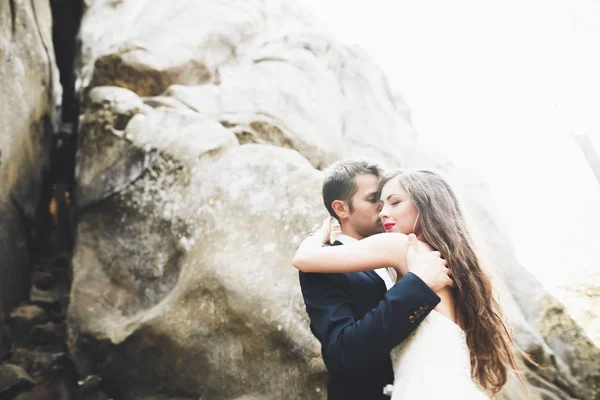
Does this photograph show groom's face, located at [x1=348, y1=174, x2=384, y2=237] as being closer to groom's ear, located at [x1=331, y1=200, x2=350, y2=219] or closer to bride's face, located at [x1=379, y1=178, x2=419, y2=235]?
groom's ear, located at [x1=331, y1=200, x2=350, y2=219]

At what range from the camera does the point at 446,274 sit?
6.39 ft

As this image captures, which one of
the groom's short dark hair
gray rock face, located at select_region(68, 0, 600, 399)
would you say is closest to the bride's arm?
the groom's short dark hair

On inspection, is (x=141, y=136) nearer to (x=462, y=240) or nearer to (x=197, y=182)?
(x=197, y=182)

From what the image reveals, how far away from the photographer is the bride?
1.77 m

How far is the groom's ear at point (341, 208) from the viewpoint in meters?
2.69

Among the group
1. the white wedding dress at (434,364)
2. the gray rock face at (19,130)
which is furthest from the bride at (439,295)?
the gray rock face at (19,130)

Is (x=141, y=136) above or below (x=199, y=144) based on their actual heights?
below

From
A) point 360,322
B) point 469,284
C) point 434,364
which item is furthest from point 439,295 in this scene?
point 360,322

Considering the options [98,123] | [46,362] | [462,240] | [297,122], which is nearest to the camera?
[462,240]

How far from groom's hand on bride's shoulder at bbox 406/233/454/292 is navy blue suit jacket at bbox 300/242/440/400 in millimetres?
57

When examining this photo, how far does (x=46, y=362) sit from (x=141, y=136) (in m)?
3.09

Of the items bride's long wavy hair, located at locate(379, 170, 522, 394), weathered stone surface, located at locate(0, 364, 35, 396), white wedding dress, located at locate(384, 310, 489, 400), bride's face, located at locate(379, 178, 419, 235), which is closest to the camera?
white wedding dress, located at locate(384, 310, 489, 400)

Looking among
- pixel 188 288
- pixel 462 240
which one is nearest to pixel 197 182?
pixel 188 288

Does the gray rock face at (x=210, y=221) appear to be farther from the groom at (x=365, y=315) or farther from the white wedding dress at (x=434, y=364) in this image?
the white wedding dress at (x=434, y=364)
